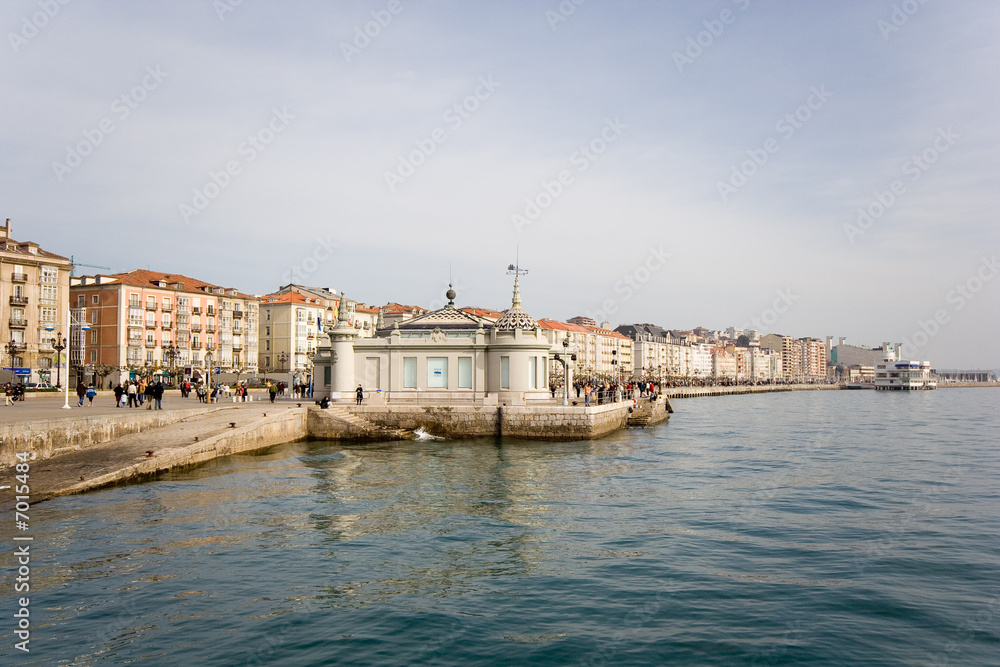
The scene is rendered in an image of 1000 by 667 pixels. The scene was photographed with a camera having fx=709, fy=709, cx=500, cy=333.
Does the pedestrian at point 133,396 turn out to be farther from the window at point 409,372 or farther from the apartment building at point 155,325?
the apartment building at point 155,325

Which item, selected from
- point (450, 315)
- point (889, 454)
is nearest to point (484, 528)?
point (889, 454)

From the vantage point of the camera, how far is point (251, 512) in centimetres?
1852

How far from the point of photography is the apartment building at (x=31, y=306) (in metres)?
60.8

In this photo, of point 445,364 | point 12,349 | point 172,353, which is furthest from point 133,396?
point 172,353

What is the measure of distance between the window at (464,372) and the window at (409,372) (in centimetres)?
268

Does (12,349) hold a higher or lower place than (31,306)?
lower

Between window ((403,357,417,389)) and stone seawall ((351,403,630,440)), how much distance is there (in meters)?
3.26

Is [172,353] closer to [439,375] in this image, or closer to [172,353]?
[172,353]

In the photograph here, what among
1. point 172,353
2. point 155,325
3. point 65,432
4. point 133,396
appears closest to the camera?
point 65,432

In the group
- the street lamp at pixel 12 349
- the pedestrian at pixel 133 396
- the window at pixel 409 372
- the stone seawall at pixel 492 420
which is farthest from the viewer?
the street lamp at pixel 12 349

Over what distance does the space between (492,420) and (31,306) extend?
48.3m

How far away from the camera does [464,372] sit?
41.2 m

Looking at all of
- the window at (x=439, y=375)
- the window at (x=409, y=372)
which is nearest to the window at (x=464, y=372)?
the window at (x=439, y=375)

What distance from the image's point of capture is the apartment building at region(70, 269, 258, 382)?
249 feet
